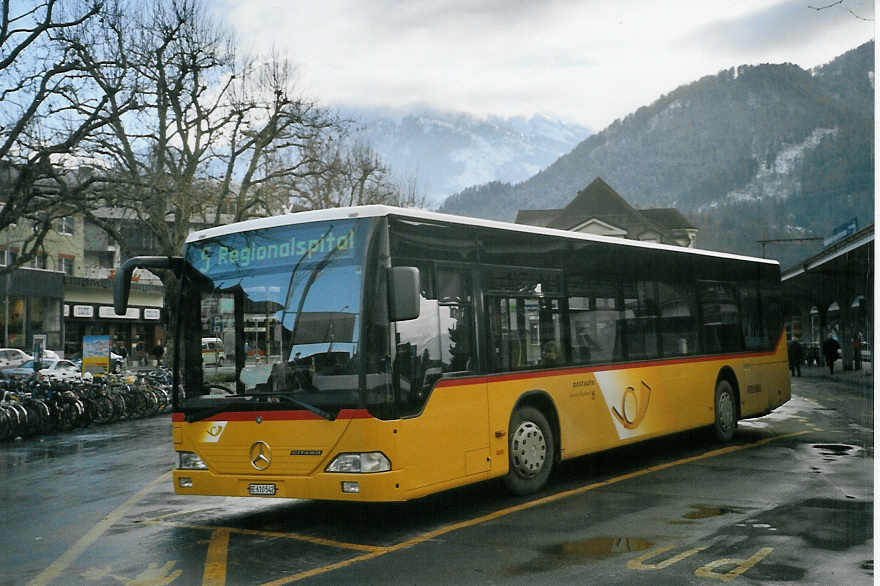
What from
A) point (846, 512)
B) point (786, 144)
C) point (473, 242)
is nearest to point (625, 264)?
point (473, 242)

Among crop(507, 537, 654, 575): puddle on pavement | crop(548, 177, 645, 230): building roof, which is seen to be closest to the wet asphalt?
crop(507, 537, 654, 575): puddle on pavement

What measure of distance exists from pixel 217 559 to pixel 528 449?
3.74 m

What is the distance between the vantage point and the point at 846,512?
8.76 meters

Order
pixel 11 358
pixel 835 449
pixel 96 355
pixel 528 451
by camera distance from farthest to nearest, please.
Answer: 1. pixel 11 358
2. pixel 96 355
3. pixel 835 449
4. pixel 528 451

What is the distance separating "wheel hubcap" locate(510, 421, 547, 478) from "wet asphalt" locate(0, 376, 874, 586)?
1.04 ft

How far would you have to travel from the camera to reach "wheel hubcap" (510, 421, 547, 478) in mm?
9930

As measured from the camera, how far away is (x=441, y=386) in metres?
8.87

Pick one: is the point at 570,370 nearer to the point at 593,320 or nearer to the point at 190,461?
the point at 593,320

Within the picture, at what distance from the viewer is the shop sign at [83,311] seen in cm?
6097

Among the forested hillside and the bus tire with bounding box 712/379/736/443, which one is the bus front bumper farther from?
the forested hillside

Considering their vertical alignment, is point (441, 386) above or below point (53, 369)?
above

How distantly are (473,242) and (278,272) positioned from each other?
207cm

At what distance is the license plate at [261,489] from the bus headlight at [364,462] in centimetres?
70

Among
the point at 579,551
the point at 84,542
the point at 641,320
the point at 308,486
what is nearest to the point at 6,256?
the point at 641,320
